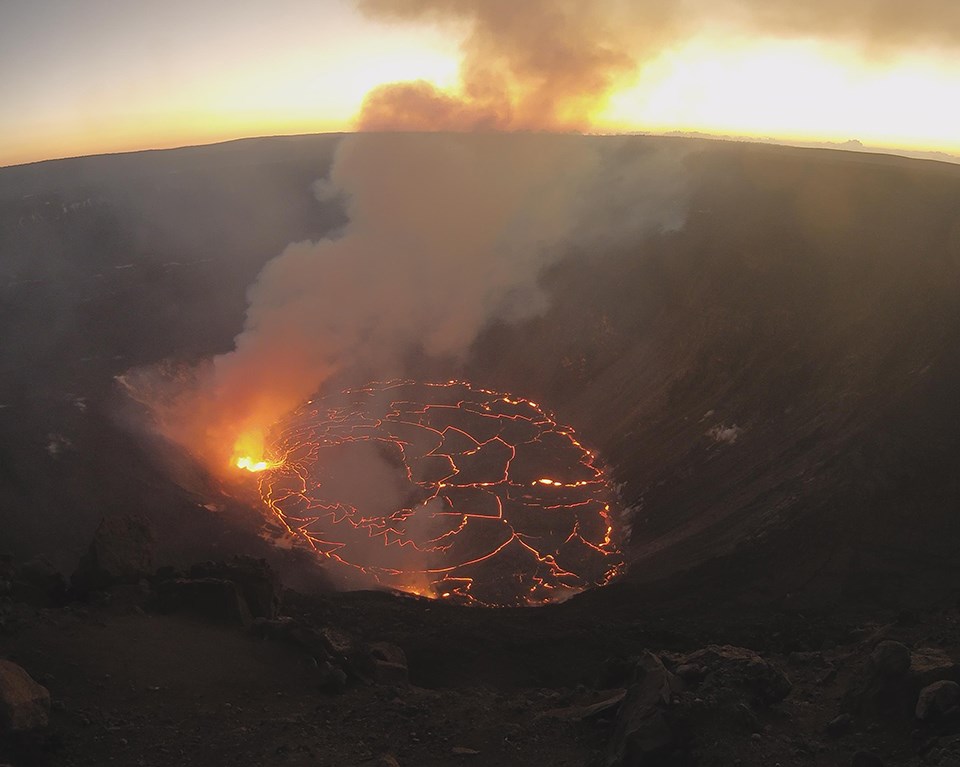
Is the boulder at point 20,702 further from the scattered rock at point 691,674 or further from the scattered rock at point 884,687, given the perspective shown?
the scattered rock at point 884,687

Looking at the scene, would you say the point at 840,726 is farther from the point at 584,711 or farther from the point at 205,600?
the point at 205,600

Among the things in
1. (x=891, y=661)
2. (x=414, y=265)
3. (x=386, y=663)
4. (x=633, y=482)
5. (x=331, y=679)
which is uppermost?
(x=414, y=265)

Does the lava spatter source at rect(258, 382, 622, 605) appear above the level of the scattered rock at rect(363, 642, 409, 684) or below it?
above

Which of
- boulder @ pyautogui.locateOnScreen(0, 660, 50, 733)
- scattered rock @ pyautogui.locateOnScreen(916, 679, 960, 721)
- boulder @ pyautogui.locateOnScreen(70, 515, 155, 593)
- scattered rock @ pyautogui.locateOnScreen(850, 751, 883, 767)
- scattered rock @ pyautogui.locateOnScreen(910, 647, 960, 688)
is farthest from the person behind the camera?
boulder @ pyautogui.locateOnScreen(70, 515, 155, 593)

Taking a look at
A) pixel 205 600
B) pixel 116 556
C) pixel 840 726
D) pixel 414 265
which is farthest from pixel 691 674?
pixel 414 265

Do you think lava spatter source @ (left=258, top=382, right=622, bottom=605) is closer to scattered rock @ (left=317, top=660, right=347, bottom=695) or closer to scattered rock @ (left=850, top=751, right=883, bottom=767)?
scattered rock @ (left=317, top=660, right=347, bottom=695)

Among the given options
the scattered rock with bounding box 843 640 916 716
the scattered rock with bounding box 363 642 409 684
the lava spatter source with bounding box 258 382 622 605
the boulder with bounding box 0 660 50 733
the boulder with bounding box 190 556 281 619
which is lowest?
the boulder with bounding box 0 660 50 733

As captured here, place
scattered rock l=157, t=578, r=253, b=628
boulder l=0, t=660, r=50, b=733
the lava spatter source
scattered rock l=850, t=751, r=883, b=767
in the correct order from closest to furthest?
scattered rock l=850, t=751, r=883, b=767, boulder l=0, t=660, r=50, b=733, scattered rock l=157, t=578, r=253, b=628, the lava spatter source

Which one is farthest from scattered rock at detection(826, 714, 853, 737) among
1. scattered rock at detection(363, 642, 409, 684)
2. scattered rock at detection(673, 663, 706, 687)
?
scattered rock at detection(363, 642, 409, 684)

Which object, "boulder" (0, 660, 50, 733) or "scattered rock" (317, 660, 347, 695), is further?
"scattered rock" (317, 660, 347, 695)
